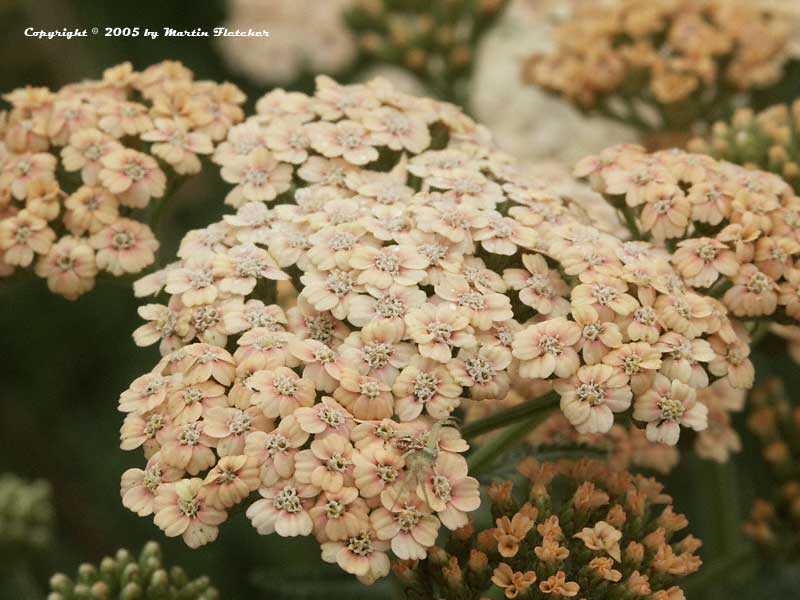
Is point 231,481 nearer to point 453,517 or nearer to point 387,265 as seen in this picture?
point 453,517

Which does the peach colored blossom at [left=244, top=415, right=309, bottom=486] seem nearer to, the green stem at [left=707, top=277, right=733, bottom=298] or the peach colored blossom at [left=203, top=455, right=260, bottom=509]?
the peach colored blossom at [left=203, top=455, right=260, bottom=509]

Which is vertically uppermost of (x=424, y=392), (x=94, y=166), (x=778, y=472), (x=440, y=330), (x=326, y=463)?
(x=94, y=166)

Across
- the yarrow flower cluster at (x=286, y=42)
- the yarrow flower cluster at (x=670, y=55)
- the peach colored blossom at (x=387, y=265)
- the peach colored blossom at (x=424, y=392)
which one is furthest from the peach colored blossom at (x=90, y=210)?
the yarrow flower cluster at (x=286, y=42)

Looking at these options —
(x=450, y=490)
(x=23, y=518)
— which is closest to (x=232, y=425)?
(x=450, y=490)

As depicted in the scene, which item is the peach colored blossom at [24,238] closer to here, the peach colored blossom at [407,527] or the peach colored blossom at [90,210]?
the peach colored blossom at [90,210]

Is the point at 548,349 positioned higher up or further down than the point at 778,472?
higher up

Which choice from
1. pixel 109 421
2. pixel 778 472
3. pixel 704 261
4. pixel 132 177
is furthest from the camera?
pixel 109 421

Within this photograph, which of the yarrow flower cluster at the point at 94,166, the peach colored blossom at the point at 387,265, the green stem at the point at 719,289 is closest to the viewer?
the peach colored blossom at the point at 387,265
